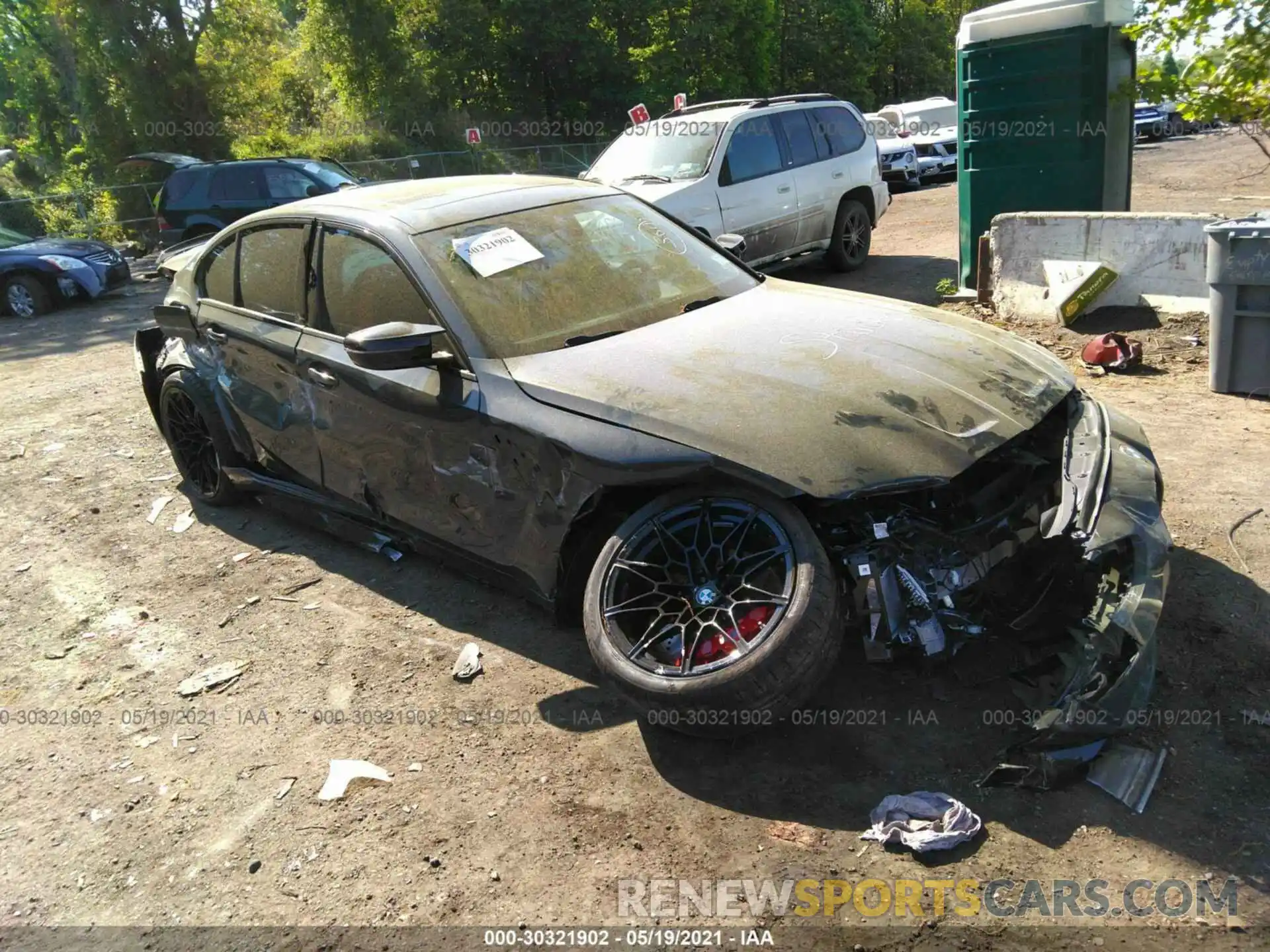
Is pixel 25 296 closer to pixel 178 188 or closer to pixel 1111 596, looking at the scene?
pixel 178 188

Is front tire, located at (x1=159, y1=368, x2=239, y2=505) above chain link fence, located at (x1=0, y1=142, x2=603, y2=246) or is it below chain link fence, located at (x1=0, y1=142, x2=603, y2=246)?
below

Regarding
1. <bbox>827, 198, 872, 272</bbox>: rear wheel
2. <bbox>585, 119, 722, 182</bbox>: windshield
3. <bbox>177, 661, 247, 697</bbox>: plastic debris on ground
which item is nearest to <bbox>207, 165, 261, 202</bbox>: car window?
<bbox>585, 119, 722, 182</bbox>: windshield

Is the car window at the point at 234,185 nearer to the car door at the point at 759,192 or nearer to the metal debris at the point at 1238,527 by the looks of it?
the car door at the point at 759,192

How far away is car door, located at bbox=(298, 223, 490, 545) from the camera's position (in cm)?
381

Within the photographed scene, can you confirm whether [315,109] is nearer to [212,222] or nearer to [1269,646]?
[212,222]

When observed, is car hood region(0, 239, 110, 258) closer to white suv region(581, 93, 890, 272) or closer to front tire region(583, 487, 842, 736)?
white suv region(581, 93, 890, 272)

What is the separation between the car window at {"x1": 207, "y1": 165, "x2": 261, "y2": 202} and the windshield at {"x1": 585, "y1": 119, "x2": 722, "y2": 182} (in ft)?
23.4

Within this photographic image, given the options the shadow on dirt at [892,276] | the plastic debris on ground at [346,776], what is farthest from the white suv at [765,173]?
the plastic debris on ground at [346,776]

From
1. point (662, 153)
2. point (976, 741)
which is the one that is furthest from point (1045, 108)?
point (976, 741)

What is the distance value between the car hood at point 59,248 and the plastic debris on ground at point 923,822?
15.0m

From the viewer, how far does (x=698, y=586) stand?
3.19 metres

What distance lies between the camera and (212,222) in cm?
1533

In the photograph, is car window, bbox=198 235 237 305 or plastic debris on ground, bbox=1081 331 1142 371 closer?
car window, bbox=198 235 237 305

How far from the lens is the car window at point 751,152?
9594 mm
